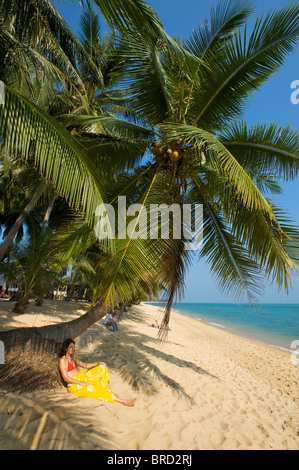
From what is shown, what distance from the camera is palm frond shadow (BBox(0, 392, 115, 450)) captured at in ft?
7.53

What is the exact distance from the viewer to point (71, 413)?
2865 millimetres

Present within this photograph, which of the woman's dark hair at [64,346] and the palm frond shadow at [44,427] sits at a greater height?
the woman's dark hair at [64,346]

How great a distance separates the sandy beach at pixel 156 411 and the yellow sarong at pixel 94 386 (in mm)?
84

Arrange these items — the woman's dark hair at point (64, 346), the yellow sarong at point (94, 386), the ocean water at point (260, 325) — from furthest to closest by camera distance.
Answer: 1. the ocean water at point (260, 325)
2. the woman's dark hair at point (64, 346)
3. the yellow sarong at point (94, 386)

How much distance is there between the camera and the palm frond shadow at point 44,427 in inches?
90.4

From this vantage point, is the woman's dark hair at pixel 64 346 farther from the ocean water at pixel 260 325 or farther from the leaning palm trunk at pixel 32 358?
the ocean water at pixel 260 325

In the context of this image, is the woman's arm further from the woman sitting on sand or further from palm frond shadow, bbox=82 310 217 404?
palm frond shadow, bbox=82 310 217 404

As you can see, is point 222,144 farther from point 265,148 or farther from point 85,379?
point 85,379

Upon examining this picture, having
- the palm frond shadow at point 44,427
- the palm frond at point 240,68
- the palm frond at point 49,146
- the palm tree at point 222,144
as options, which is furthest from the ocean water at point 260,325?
the palm frond at point 240,68

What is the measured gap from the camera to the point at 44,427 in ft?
8.22

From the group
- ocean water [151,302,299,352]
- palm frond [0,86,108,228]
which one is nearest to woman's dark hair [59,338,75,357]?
ocean water [151,302,299,352]

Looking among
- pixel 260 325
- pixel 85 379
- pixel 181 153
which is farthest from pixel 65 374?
pixel 260 325

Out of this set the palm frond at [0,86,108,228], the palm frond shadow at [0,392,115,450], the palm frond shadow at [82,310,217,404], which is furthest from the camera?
the palm frond shadow at [82,310,217,404]

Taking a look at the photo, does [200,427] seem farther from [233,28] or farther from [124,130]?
[233,28]
